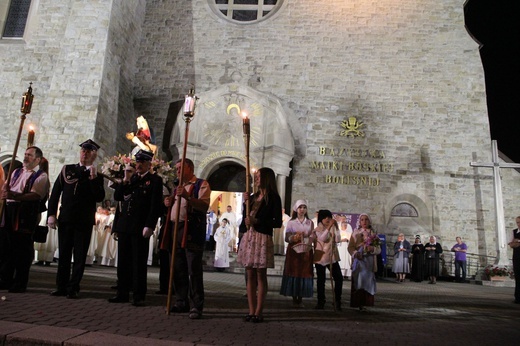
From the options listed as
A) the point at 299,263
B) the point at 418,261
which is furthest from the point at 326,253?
the point at 418,261

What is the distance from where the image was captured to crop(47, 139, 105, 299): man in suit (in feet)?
17.7

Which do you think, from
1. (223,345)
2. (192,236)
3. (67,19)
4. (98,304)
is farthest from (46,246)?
(67,19)

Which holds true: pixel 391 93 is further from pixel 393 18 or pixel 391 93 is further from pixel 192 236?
pixel 192 236

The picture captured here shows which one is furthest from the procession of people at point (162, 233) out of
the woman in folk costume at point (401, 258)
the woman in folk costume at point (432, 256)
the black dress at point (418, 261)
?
the black dress at point (418, 261)

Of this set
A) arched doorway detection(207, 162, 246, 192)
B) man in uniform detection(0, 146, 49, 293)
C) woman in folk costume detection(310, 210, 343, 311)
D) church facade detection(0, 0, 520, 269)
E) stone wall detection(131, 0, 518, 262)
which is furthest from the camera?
arched doorway detection(207, 162, 246, 192)

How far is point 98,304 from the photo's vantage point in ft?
16.4

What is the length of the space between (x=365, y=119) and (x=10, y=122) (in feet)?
43.9

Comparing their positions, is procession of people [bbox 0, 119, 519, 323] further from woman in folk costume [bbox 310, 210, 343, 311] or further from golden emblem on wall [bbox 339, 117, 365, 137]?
golden emblem on wall [bbox 339, 117, 365, 137]

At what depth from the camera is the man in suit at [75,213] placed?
541cm

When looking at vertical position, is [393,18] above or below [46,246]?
above

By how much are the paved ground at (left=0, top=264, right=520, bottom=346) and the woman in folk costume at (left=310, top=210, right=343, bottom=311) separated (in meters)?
0.37

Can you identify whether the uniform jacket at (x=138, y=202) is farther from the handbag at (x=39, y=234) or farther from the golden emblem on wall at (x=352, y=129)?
the golden emblem on wall at (x=352, y=129)

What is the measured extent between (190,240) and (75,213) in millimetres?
1695

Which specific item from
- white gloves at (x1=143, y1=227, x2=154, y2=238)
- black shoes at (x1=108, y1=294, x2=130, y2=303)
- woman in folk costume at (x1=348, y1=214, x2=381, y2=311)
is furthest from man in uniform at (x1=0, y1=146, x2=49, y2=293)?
woman in folk costume at (x1=348, y1=214, x2=381, y2=311)
